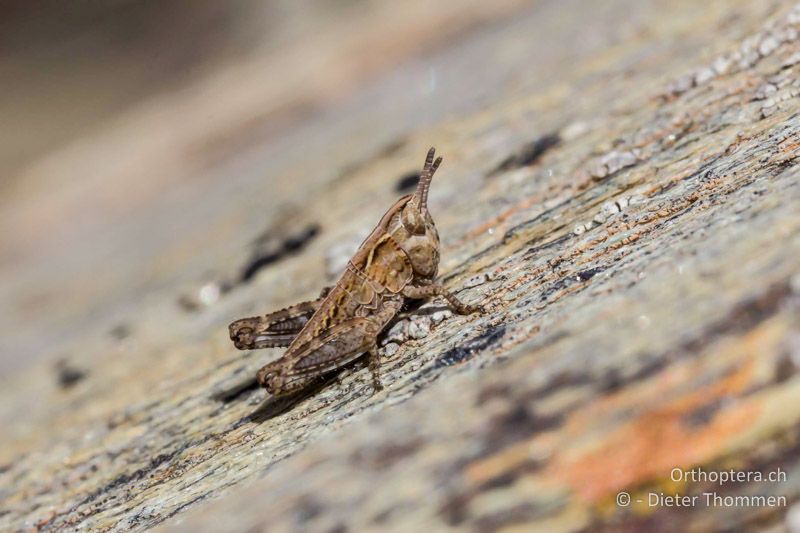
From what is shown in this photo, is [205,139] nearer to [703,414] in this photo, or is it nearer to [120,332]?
[120,332]

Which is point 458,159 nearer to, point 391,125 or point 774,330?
point 391,125

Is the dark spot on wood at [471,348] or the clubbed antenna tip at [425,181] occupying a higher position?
the clubbed antenna tip at [425,181]

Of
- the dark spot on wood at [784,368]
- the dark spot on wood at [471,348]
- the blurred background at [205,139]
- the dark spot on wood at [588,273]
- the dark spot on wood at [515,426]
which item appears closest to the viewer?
the dark spot on wood at [784,368]

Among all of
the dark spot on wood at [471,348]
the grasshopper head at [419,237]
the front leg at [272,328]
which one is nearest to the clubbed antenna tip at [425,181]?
the grasshopper head at [419,237]

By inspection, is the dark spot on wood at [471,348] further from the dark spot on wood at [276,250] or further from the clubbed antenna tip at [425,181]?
the dark spot on wood at [276,250]

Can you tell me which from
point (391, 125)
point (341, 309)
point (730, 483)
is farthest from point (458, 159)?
point (730, 483)

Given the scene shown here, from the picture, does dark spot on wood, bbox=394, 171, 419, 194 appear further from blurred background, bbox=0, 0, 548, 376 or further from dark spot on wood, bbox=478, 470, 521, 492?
dark spot on wood, bbox=478, 470, 521, 492
